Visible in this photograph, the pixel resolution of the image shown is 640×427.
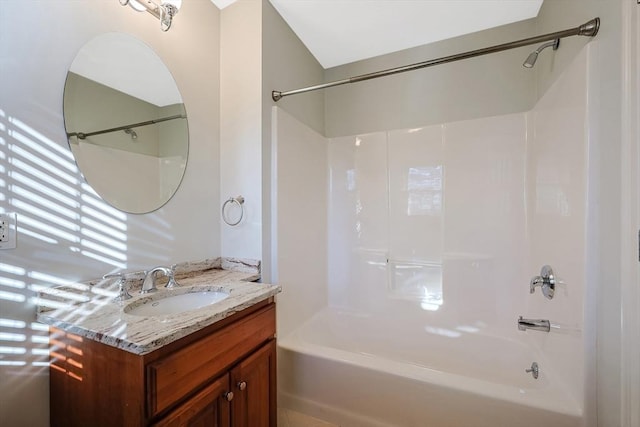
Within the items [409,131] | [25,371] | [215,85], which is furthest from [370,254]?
[25,371]

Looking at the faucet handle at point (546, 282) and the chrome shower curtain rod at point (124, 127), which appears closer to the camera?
the chrome shower curtain rod at point (124, 127)

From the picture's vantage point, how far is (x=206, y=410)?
2.92 ft

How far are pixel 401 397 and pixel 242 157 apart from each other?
1626 millimetres

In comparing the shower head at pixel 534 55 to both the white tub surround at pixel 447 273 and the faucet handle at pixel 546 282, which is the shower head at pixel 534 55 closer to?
the white tub surround at pixel 447 273

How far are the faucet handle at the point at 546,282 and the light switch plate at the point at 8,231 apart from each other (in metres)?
2.28

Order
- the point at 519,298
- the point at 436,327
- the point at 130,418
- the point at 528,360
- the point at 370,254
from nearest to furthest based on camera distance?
the point at 130,418 → the point at 528,360 → the point at 519,298 → the point at 436,327 → the point at 370,254

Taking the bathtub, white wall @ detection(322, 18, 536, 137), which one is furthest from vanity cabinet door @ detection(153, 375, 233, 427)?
white wall @ detection(322, 18, 536, 137)

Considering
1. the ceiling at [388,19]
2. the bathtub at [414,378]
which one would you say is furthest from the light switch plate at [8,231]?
the ceiling at [388,19]

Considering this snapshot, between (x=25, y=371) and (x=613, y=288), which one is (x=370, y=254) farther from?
(x=25, y=371)

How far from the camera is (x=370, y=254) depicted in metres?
2.26

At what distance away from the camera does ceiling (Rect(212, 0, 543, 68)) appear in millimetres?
1657

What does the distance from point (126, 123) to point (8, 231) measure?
0.64 meters

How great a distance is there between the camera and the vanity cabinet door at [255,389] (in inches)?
40.1

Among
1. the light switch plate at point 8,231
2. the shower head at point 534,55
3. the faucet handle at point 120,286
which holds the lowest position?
the faucet handle at point 120,286
